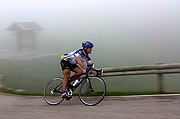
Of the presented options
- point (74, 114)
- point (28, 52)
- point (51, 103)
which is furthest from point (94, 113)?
point (28, 52)

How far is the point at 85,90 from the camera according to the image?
28.2 feet

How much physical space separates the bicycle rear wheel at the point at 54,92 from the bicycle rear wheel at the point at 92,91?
632mm

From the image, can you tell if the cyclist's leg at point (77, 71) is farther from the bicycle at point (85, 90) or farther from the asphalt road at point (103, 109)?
the asphalt road at point (103, 109)

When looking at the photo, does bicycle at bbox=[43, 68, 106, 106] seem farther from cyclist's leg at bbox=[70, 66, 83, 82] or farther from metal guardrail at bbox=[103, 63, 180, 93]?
metal guardrail at bbox=[103, 63, 180, 93]

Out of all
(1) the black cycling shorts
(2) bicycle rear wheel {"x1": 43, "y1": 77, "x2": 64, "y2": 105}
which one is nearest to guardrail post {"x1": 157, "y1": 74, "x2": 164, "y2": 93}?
(1) the black cycling shorts

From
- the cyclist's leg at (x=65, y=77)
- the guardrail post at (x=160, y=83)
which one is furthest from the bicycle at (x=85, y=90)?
the guardrail post at (x=160, y=83)

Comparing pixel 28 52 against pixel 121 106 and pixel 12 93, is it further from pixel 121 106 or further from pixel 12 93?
pixel 121 106

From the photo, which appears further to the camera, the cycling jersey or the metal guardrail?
the metal guardrail

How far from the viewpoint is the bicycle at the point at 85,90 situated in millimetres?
8320

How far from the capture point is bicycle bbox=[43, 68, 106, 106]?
8.32 meters

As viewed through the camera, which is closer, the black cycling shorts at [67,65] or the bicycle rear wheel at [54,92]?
the black cycling shorts at [67,65]

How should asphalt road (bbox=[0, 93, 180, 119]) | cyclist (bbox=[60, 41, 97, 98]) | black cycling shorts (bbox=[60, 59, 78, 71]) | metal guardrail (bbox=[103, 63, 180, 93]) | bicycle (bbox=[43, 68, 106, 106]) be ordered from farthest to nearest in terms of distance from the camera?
metal guardrail (bbox=[103, 63, 180, 93]) < black cycling shorts (bbox=[60, 59, 78, 71]) < bicycle (bbox=[43, 68, 106, 106]) < cyclist (bbox=[60, 41, 97, 98]) < asphalt road (bbox=[0, 93, 180, 119])

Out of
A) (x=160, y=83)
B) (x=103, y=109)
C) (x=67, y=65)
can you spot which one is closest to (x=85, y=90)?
(x=67, y=65)

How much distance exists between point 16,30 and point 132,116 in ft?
30.8
